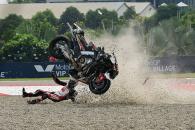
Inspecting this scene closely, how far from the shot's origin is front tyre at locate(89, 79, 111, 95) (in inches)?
723

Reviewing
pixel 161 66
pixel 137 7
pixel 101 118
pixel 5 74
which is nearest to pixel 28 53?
pixel 5 74

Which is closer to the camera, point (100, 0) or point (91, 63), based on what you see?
point (91, 63)

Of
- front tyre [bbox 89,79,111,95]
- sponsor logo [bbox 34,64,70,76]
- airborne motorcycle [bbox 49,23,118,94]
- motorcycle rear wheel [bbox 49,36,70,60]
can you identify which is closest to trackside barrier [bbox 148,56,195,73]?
sponsor logo [bbox 34,64,70,76]

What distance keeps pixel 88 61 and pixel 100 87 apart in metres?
0.88

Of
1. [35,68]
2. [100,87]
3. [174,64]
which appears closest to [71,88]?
[100,87]

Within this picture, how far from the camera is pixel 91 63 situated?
1867 cm

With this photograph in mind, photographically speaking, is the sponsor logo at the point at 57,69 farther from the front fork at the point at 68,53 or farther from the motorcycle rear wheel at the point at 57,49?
the front fork at the point at 68,53

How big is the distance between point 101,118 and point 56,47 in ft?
17.0

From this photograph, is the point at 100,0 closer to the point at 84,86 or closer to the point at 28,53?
the point at 28,53

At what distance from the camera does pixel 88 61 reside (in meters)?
18.7

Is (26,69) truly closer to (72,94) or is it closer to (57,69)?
(57,69)

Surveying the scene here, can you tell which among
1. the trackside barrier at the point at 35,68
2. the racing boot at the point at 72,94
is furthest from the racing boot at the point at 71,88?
the trackside barrier at the point at 35,68

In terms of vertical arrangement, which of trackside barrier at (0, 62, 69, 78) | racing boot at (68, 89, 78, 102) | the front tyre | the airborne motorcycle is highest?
the airborne motorcycle

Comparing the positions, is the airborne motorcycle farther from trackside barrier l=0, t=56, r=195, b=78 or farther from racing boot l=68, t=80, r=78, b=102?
trackside barrier l=0, t=56, r=195, b=78
